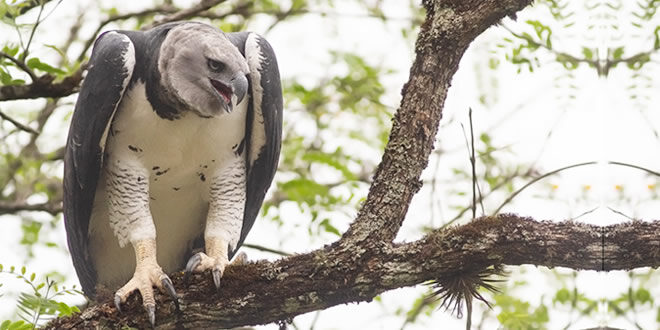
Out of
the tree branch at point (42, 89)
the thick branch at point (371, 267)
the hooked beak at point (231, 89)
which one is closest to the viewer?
the thick branch at point (371, 267)

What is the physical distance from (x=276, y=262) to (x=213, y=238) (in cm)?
120

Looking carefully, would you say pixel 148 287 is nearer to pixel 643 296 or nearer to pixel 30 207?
pixel 30 207

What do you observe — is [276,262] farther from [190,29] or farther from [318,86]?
[318,86]

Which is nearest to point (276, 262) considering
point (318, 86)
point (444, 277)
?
point (444, 277)

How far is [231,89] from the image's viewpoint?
4.77 metres

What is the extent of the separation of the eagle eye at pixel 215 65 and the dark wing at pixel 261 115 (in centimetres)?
30

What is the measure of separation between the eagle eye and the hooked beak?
7cm

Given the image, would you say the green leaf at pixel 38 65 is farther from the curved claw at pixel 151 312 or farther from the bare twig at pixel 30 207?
the bare twig at pixel 30 207

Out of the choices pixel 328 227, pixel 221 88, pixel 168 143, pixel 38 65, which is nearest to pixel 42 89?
pixel 38 65

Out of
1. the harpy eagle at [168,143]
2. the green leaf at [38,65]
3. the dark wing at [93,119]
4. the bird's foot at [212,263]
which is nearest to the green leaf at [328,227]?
the harpy eagle at [168,143]

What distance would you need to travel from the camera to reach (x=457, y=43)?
4117 mm

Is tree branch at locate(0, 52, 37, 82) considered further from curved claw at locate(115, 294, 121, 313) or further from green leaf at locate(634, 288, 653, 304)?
green leaf at locate(634, 288, 653, 304)

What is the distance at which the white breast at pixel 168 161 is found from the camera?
4973 mm

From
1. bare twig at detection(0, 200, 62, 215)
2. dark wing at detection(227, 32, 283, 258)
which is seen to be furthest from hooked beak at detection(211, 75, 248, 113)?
bare twig at detection(0, 200, 62, 215)
